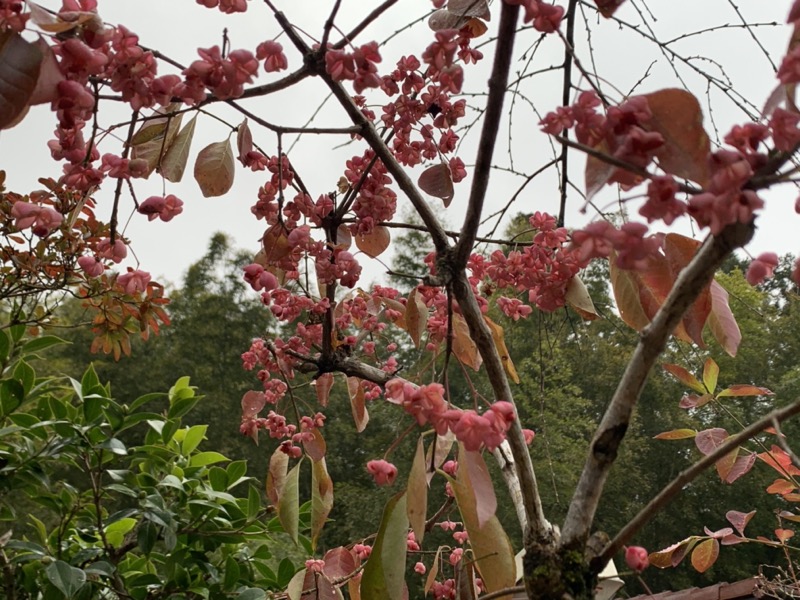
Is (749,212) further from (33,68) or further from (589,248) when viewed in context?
(33,68)

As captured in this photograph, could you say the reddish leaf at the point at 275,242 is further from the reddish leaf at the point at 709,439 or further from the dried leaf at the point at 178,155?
the reddish leaf at the point at 709,439

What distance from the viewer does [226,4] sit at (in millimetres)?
576

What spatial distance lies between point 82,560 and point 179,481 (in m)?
0.21

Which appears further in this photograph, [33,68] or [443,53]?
[443,53]

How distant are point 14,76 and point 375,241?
0.48 meters

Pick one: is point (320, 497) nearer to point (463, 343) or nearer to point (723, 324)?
point (463, 343)

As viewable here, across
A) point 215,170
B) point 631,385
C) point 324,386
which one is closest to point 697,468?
point 631,385

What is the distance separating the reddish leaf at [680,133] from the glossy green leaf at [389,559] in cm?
30

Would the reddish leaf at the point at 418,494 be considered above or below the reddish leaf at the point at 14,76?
below

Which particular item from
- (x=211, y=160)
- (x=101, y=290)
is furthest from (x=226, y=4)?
(x=101, y=290)

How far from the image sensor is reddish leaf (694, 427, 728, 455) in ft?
3.18

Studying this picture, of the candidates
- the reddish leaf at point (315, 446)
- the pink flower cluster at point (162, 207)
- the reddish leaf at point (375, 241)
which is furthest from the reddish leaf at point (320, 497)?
the pink flower cluster at point (162, 207)

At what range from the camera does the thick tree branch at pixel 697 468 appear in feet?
1.27

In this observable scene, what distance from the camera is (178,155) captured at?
2.19 ft
